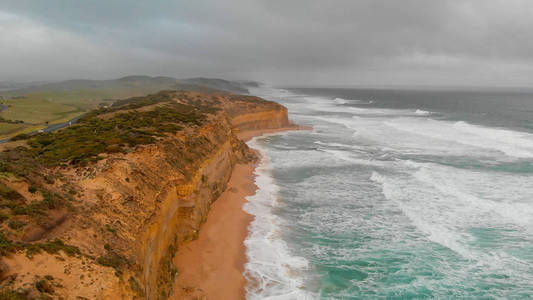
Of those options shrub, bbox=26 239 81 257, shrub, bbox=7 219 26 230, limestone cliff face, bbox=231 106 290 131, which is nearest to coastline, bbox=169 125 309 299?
shrub, bbox=26 239 81 257

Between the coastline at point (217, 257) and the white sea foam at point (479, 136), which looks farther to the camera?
the white sea foam at point (479, 136)

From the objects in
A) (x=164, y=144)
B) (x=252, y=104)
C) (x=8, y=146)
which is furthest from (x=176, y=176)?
(x=252, y=104)

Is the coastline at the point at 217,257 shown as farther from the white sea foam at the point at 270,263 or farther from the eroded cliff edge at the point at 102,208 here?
the eroded cliff edge at the point at 102,208

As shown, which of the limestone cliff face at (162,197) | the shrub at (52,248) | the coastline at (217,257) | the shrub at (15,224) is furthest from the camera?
the coastline at (217,257)

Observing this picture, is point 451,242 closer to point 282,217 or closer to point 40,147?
point 282,217

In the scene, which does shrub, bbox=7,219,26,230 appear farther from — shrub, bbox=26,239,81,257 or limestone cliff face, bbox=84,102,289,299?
limestone cliff face, bbox=84,102,289,299

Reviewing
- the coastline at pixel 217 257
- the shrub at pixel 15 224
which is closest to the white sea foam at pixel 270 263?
the coastline at pixel 217 257

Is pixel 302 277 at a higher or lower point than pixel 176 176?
lower
